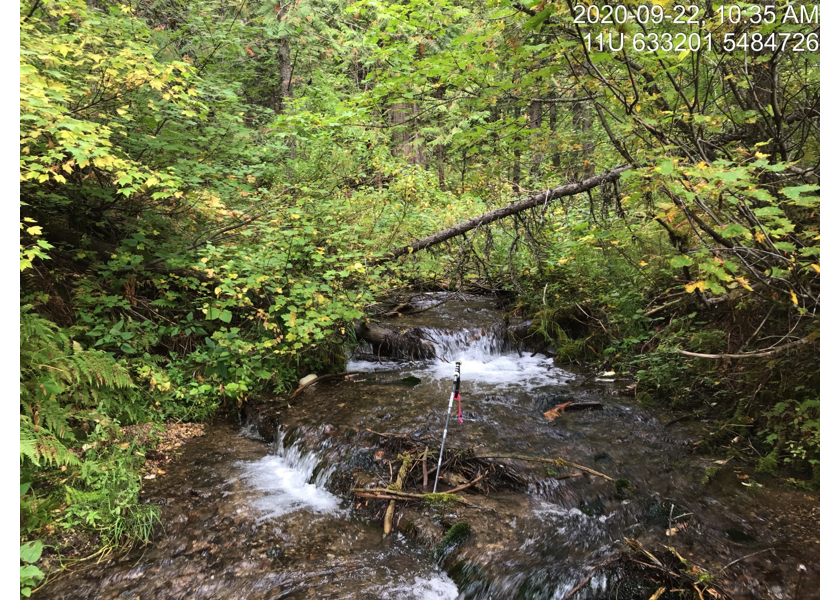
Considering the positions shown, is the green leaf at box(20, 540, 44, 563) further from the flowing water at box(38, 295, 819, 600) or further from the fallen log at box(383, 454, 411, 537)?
the fallen log at box(383, 454, 411, 537)

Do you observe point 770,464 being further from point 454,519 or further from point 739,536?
point 454,519

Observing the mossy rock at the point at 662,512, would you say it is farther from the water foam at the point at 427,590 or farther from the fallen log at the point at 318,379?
the fallen log at the point at 318,379

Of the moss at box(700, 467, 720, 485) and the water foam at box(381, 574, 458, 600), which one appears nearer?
the water foam at box(381, 574, 458, 600)

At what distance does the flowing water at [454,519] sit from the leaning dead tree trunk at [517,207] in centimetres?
258

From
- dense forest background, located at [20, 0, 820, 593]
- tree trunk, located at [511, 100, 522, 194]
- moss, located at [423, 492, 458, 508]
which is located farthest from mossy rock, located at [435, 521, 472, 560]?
tree trunk, located at [511, 100, 522, 194]

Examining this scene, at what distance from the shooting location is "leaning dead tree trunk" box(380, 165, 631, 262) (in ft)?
20.1

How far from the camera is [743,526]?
374cm

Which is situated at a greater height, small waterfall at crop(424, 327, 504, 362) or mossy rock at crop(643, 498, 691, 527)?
small waterfall at crop(424, 327, 504, 362)

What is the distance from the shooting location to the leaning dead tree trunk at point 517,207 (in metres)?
6.12

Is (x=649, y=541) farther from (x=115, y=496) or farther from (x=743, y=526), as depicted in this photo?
(x=115, y=496)

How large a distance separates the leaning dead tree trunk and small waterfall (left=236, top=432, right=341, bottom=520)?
3166 mm

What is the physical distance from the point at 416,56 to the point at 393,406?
4.61 m

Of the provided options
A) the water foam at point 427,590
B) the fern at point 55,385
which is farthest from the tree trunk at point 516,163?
the fern at point 55,385

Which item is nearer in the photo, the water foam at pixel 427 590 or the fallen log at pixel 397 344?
the water foam at pixel 427 590
